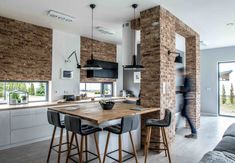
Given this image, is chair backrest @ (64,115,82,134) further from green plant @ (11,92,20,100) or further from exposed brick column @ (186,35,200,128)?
exposed brick column @ (186,35,200,128)

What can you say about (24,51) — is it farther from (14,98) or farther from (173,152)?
(173,152)

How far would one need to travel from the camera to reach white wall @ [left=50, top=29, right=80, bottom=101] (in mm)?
5266

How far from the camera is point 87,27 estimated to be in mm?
5039

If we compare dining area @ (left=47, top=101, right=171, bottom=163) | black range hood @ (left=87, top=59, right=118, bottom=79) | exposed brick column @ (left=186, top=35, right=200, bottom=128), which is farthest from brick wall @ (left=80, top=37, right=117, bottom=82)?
dining area @ (left=47, top=101, right=171, bottom=163)

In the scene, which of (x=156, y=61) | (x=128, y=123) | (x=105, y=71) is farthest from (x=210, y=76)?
(x=128, y=123)

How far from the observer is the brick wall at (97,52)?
6.07 meters

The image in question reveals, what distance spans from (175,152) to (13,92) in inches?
160

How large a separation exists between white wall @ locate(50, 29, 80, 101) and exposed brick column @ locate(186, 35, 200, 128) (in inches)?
143

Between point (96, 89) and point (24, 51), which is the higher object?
point (24, 51)

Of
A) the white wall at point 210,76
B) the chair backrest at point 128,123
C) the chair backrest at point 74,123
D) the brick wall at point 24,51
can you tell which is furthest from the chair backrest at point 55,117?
the white wall at point 210,76

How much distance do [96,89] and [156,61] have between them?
11.6 feet

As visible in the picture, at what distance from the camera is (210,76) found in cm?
794

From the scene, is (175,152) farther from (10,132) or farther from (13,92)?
(13,92)

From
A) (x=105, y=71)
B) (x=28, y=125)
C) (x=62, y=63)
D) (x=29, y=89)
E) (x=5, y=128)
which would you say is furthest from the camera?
(x=105, y=71)
